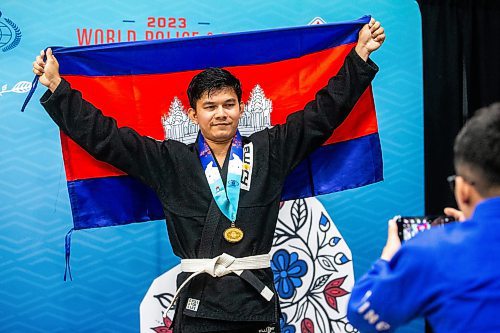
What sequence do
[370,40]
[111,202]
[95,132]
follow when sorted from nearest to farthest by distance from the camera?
1. [95,132]
2. [370,40]
3. [111,202]

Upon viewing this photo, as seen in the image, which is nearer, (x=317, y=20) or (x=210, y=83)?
(x=210, y=83)

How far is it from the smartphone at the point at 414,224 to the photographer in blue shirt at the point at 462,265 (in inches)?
8.1

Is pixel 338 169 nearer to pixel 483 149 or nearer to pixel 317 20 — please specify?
pixel 317 20

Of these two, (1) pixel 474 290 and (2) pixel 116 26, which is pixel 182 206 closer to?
(2) pixel 116 26

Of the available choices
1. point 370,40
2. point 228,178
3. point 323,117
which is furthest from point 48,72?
point 370,40

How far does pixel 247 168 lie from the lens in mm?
2596

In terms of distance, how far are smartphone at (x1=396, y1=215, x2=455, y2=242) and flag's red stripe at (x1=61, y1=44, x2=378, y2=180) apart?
120 centimetres

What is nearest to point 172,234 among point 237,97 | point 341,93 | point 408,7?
point 237,97

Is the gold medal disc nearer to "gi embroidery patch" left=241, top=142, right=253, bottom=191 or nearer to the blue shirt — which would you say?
"gi embroidery patch" left=241, top=142, right=253, bottom=191

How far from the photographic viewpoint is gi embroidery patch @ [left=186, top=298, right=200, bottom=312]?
250 centimetres

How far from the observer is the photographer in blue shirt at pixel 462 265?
1.48 metres

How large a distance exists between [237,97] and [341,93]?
41cm

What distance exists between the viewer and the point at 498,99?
360 cm

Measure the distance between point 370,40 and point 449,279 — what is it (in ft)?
4.78
